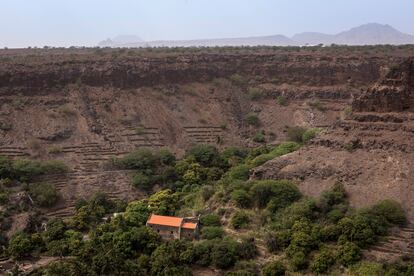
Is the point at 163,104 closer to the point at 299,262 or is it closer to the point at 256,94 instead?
the point at 256,94

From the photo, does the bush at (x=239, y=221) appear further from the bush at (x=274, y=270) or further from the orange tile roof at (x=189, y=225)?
the bush at (x=274, y=270)

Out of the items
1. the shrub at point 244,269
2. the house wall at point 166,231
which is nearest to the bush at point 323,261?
the shrub at point 244,269

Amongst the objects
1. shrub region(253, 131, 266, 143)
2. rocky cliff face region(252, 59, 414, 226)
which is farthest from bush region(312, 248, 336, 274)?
shrub region(253, 131, 266, 143)

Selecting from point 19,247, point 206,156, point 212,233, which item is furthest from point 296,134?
point 19,247

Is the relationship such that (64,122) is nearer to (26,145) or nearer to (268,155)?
(26,145)

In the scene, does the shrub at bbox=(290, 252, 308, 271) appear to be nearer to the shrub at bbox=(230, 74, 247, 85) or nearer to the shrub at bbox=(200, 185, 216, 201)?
the shrub at bbox=(200, 185, 216, 201)

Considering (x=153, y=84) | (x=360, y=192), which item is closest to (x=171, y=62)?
(x=153, y=84)

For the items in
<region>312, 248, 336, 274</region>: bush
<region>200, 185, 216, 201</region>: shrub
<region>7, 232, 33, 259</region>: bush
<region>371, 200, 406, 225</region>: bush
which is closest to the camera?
<region>312, 248, 336, 274</region>: bush
